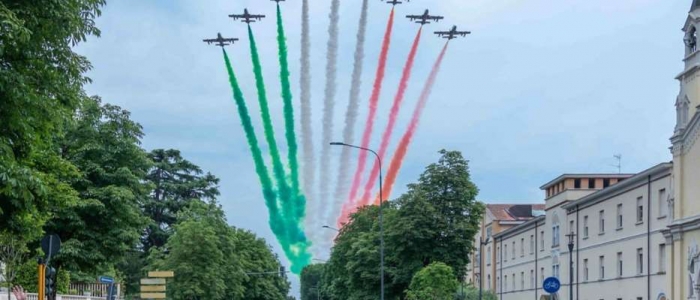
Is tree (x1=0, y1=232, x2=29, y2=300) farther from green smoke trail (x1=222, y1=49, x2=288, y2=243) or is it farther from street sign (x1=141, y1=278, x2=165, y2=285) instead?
green smoke trail (x1=222, y1=49, x2=288, y2=243)

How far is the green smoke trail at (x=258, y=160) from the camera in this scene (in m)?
76.1

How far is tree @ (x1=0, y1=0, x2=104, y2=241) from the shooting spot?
564 inches

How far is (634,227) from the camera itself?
55.8 meters

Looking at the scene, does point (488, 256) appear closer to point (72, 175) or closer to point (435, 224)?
point (435, 224)

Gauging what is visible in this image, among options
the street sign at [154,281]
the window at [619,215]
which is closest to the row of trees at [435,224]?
the window at [619,215]

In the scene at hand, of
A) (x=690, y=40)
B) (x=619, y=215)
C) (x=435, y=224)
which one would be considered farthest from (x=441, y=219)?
(x=690, y=40)

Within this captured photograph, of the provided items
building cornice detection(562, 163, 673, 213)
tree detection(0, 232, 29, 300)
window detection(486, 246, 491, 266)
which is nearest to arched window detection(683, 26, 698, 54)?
building cornice detection(562, 163, 673, 213)

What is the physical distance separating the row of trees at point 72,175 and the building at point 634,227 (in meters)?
19.2

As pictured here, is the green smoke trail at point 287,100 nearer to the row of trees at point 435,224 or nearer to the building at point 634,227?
the row of trees at point 435,224

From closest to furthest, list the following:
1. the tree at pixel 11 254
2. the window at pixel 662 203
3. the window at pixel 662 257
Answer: the tree at pixel 11 254
the window at pixel 662 203
the window at pixel 662 257

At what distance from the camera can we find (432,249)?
2574 inches

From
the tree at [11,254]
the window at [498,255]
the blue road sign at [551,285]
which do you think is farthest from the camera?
the window at [498,255]

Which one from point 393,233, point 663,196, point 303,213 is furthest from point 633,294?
point 303,213

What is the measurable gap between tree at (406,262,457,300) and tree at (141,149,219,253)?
46.7m
